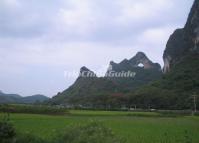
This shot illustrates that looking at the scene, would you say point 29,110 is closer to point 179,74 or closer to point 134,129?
point 134,129

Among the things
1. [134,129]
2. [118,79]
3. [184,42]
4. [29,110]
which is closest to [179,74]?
[184,42]

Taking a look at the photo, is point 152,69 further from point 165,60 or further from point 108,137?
point 108,137

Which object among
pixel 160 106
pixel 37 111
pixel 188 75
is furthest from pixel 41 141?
pixel 188 75

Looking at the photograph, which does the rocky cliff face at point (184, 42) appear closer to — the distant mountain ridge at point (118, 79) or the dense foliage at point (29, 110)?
the distant mountain ridge at point (118, 79)

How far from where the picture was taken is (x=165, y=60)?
4946 inches

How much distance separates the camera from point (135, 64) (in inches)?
6329

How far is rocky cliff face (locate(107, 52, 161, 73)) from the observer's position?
158875 mm

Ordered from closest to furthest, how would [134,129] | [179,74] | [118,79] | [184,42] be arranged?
1. [134,129]
2. [179,74]
3. [184,42]
4. [118,79]

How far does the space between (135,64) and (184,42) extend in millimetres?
49245

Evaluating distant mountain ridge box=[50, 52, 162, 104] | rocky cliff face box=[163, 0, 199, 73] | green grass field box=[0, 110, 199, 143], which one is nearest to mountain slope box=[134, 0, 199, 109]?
rocky cliff face box=[163, 0, 199, 73]

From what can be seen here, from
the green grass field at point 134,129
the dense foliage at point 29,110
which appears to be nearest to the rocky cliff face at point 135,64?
the dense foliage at point 29,110

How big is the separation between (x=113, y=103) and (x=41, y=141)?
67.4 m

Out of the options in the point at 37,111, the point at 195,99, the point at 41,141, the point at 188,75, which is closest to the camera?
the point at 41,141

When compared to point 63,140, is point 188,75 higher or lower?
higher
